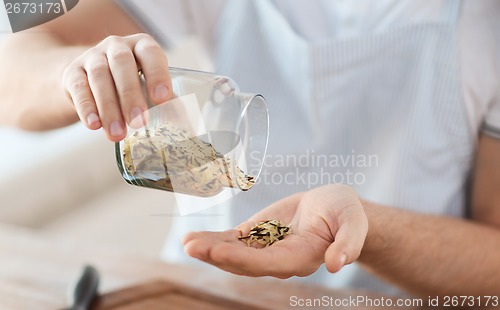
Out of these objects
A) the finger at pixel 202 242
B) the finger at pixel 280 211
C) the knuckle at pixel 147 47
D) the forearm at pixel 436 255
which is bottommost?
the forearm at pixel 436 255

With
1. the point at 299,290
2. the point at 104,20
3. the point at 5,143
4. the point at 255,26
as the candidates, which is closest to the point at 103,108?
the point at 104,20

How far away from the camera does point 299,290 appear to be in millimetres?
595

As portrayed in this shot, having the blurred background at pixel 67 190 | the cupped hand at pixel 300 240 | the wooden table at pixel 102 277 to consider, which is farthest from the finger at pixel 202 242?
the blurred background at pixel 67 190

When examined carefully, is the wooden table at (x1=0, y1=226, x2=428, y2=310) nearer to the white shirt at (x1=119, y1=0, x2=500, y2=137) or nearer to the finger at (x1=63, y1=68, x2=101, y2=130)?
Result: the white shirt at (x1=119, y1=0, x2=500, y2=137)

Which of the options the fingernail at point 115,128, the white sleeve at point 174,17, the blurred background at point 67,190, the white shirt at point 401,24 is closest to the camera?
the fingernail at point 115,128

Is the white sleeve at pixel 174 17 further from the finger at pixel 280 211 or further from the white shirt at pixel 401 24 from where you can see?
the finger at pixel 280 211

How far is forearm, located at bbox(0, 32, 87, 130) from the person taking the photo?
0.34 metres

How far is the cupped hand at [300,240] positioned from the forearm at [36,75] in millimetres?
104

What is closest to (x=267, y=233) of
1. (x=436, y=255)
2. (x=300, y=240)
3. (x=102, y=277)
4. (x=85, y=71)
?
(x=300, y=240)

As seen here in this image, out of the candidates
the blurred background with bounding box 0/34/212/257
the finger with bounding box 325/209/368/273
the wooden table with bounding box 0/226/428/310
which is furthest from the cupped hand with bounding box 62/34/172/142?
the blurred background with bounding box 0/34/212/257

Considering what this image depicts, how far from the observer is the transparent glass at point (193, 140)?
1.03ft

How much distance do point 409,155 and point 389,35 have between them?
0.31 ft

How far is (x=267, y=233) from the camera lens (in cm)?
34

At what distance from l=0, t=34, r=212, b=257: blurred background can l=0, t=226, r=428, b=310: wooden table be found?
141 mm
